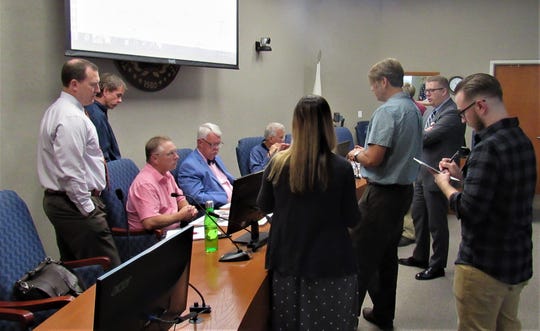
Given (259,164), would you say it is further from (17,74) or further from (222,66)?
(17,74)

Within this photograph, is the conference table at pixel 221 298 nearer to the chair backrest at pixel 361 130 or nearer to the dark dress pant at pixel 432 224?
the dark dress pant at pixel 432 224

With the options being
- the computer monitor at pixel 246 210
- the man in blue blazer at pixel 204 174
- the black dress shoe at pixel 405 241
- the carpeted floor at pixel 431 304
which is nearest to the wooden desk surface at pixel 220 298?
the computer monitor at pixel 246 210

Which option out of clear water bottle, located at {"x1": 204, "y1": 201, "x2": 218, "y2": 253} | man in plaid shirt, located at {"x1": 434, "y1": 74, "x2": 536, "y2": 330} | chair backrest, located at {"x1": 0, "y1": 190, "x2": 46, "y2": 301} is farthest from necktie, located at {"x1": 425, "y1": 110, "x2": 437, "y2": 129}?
chair backrest, located at {"x1": 0, "y1": 190, "x2": 46, "y2": 301}

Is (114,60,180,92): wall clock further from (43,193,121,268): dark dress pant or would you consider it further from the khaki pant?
the khaki pant

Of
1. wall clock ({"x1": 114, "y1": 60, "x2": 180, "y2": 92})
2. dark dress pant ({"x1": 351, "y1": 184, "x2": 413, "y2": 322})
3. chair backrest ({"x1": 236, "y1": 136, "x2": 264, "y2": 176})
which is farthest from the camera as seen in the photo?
chair backrest ({"x1": 236, "y1": 136, "x2": 264, "y2": 176})

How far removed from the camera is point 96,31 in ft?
10.1

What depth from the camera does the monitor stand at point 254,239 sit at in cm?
232

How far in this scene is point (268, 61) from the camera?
602cm

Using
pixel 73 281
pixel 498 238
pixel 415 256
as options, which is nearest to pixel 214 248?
pixel 73 281

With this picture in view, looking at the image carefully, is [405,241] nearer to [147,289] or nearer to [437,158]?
[437,158]

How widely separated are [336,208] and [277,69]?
15.6 feet

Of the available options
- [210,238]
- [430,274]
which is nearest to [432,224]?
[430,274]

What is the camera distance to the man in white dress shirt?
2449 mm

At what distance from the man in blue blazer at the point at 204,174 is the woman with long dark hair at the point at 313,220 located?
1416 millimetres
